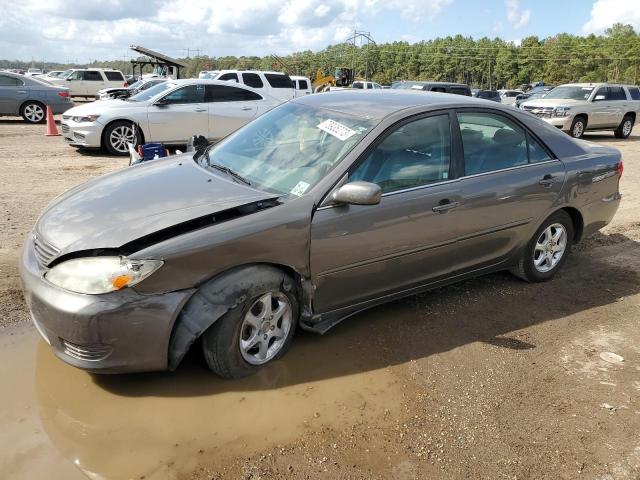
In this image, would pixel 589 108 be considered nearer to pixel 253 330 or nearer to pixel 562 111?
pixel 562 111

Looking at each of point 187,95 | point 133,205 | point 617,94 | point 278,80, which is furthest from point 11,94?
point 617,94

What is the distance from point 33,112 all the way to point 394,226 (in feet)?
54.9

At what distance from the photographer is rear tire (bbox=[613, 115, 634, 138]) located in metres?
18.0

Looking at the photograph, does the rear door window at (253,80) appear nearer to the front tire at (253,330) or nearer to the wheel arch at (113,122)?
the wheel arch at (113,122)

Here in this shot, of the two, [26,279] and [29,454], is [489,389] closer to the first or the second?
[29,454]

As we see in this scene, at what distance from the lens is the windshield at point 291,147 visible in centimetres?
354

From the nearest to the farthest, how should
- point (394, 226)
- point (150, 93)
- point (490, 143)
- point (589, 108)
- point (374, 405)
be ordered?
1. point (374, 405)
2. point (394, 226)
3. point (490, 143)
4. point (150, 93)
5. point (589, 108)

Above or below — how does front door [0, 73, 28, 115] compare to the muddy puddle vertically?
above

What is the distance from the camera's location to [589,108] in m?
16.8

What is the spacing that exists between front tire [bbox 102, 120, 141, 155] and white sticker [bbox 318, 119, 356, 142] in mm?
7812

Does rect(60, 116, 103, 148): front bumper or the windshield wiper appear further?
rect(60, 116, 103, 148): front bumper

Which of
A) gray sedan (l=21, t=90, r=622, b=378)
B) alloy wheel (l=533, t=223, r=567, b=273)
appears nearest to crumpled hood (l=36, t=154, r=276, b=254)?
gray sedan (l=21, t=90, r=622, b=378)

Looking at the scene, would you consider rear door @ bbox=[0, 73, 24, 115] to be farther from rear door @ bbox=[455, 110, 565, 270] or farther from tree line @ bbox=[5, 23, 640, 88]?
tree line @ bbox=[5, 23, 640, 88]

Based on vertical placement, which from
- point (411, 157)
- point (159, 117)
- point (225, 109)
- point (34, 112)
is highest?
point (411, 157)
